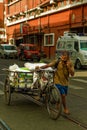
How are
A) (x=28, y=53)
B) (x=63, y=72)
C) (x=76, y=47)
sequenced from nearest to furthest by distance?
(x=63, y=72) → (x=76, y=47) → (x=28, y=53)

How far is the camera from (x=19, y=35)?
200 feet

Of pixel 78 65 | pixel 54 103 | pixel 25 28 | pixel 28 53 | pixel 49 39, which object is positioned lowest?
pixel 78 65

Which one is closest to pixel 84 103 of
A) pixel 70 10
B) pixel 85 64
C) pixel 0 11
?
pixel 85 64

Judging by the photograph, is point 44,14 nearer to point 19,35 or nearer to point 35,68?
point 19,35

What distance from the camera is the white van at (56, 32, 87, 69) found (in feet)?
91.4

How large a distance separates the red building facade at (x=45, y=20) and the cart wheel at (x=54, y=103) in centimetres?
2909

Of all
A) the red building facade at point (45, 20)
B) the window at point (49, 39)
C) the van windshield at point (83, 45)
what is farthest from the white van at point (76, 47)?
the window at point (49, 39)

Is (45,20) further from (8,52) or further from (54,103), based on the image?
(54,103)

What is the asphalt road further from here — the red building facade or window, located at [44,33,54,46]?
window, located at [44,33,54,46]

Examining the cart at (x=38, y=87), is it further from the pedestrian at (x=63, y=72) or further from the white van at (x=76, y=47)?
the white van at (x=76, y=47)

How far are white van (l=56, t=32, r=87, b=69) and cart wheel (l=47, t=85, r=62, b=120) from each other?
59.9 feet

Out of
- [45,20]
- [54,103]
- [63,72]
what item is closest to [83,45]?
[63,72]

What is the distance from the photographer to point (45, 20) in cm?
4981

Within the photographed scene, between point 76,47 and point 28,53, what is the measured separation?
39.6 ft
